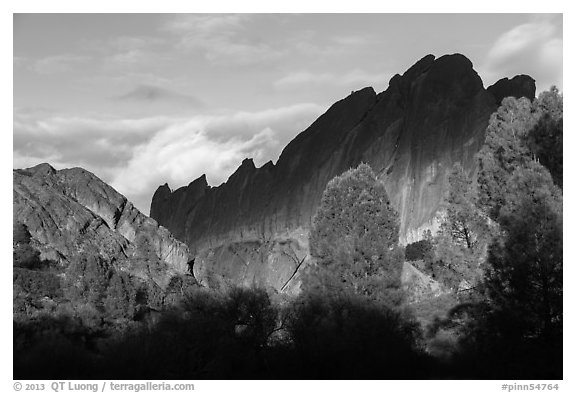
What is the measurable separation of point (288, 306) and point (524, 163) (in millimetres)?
12951

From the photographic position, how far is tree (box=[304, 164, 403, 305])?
32.3 m

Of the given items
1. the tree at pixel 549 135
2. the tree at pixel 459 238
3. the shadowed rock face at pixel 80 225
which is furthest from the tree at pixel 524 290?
the shadowed rock face at pixel 80 225

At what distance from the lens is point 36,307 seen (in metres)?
47.2

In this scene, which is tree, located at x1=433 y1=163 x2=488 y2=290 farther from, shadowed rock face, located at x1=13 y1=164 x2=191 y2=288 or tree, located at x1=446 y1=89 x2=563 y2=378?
shadowed rock face, located at x1=13 y1=164 x2=191 y2=288

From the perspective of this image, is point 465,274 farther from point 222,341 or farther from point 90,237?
point 90,237

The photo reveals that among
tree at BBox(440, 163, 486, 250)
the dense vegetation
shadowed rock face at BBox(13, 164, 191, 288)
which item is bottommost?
the dense vegetation

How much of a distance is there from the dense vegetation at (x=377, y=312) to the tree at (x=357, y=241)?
54mm

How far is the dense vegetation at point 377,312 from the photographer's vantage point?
22.6 metres

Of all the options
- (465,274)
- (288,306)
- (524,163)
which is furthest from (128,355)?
(465,274)

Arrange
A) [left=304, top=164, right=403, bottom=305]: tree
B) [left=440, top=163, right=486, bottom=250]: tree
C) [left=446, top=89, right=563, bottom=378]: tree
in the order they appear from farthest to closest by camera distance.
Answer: [left=440, top=163, right=486, bottom=250]: tree, [left=304, top=164, right=403, bottom=305]: tree, [left=446, top=89, right=563, bottom=378]: tree

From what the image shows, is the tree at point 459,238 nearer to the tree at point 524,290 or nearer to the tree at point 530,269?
the tree at point 524,290

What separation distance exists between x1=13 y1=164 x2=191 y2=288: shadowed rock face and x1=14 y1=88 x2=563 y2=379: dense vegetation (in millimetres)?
58545

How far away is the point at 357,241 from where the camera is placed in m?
32.8

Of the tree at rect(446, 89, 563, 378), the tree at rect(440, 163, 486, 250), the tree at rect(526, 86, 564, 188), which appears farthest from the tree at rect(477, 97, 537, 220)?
the tree at rect(446, 89, 563, 378)
